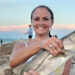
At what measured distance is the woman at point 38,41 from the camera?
9.48 feet

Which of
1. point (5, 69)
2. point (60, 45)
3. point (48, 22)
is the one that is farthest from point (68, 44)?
point (5, 69)

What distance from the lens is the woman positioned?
2890 millimetres

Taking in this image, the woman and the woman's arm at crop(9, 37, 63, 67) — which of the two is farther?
the woman

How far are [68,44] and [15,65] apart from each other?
0.65 metres

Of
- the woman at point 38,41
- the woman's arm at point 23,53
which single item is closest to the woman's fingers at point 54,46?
the woman at point 38,41

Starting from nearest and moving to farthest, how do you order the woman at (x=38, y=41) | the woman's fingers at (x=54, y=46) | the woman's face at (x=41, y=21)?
1. the woman's fingers at (x=54, y=46)
2. the woman at (x=38, y=41)
3. the woman's face at (x=41, y=21)

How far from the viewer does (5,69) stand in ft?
32.5

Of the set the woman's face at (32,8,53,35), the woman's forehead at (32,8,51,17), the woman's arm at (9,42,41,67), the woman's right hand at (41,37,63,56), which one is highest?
the woman's forehead at (32,8,51,17)

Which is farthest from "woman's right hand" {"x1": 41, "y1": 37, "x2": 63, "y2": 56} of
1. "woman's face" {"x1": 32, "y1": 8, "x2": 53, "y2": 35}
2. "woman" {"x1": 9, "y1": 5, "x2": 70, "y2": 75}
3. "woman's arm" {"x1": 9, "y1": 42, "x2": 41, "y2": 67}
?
"woman's face" {"x1": 32, "y1": 8, "x2": 53, "y2": 35}

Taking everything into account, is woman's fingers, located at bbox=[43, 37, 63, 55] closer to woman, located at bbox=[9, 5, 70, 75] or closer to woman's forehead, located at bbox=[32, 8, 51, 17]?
woman, located at bbox=[9, 5, 70, 75]

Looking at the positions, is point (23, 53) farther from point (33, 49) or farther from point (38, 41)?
point (38, 41)

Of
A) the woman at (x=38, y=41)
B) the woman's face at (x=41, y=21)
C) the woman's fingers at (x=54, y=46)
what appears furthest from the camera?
the woman's face at (x=41, y=21)

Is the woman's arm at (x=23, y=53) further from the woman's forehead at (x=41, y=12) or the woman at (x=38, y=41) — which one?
the woman's forehead at (x=41, y=12)

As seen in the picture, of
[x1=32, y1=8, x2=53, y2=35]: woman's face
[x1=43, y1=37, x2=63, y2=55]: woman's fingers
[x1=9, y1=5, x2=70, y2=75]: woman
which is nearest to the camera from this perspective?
[x1=43, y1=37, x2=63, y2=55]: woman's fingers
